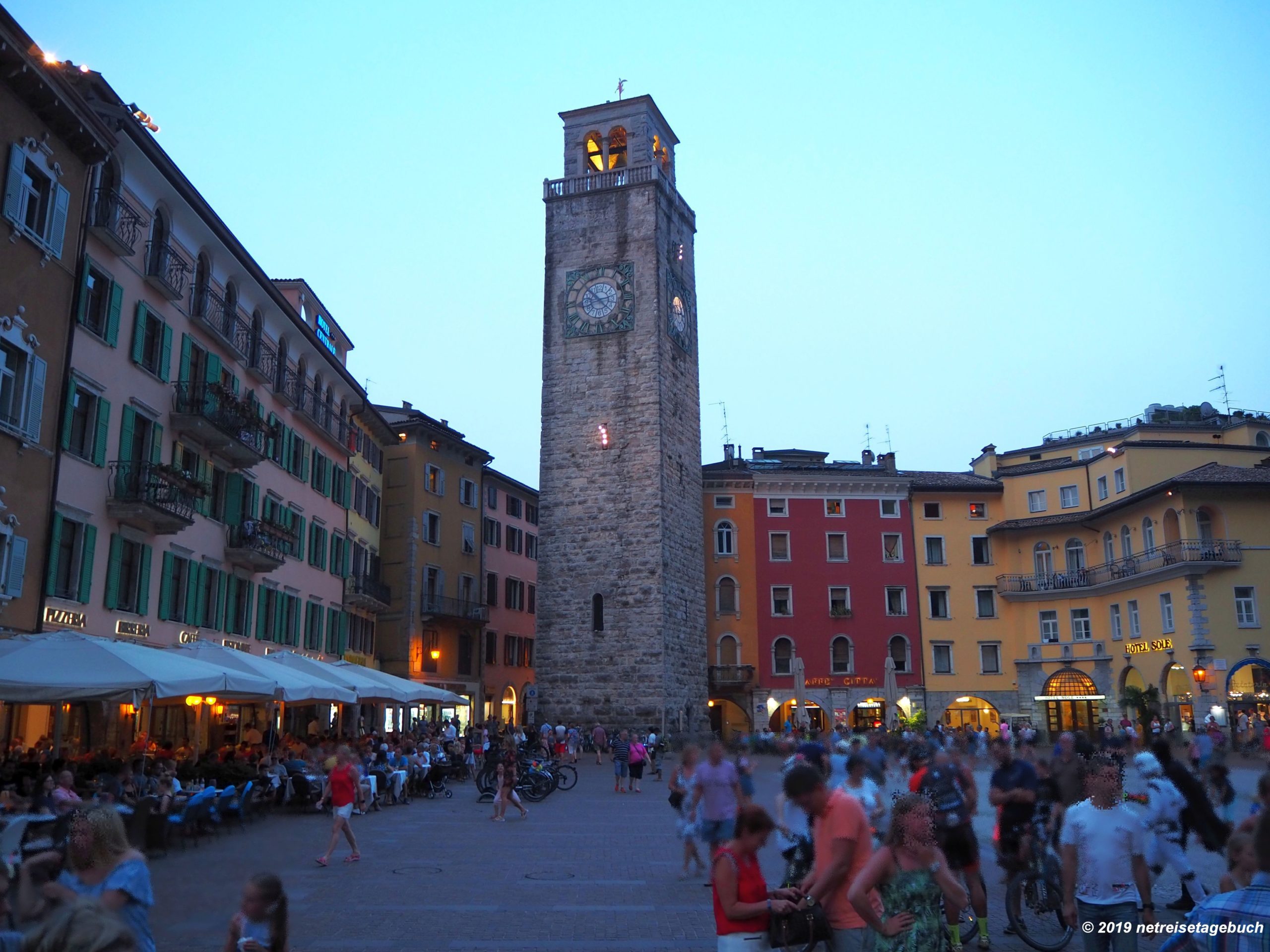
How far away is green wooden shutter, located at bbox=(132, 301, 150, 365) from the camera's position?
68.7 feet

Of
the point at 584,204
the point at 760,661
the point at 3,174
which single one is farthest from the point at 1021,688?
the point at 3,174

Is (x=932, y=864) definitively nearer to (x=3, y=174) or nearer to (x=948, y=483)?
(x=3, y=174)

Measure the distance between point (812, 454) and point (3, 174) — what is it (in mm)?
42813

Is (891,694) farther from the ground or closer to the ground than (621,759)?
farther from the ground

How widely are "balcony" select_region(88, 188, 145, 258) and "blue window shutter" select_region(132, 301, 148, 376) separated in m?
1.04

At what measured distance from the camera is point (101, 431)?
19766mm

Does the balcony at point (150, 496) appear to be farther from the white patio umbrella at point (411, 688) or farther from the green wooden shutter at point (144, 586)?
the white patio umbrella at point (411, 688)

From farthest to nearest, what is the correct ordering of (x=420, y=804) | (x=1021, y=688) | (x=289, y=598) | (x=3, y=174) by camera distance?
(x=1021, y=688) < (x=289, y=598) < (x=420, y=804) < (x=3, y=174)

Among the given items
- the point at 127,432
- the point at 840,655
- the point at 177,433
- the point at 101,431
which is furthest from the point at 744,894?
the point at 840,655

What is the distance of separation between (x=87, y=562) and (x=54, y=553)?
110cm

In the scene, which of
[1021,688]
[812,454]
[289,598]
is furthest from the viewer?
[812,454]

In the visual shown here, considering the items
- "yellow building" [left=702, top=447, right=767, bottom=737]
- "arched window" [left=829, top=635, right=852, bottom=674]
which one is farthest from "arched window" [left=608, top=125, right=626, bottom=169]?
"arched window" [left=829, top=635, right=852, bottom=674]

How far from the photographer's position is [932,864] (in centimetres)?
543

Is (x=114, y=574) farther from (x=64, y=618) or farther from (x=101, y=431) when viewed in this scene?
(x=101, y=431)
